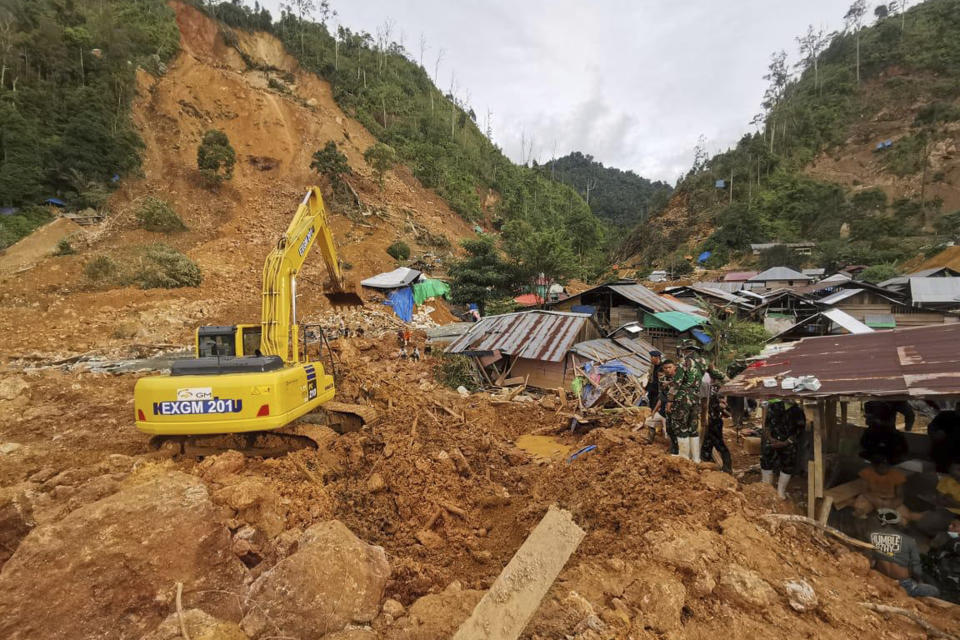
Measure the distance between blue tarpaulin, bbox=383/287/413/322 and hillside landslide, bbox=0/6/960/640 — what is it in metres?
11.7

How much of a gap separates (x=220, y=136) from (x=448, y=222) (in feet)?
57.6

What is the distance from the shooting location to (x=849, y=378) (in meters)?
4.26

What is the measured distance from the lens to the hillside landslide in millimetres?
2742

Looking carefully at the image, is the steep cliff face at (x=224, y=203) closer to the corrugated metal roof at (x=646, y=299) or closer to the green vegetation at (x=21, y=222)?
the green vegetation at (x=21, y=222)

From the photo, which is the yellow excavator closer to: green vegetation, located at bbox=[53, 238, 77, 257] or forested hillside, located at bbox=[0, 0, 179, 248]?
green vegetation, located at bbox=[53, 238, 77, 257]

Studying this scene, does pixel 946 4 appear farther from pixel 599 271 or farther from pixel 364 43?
pixel 364 43

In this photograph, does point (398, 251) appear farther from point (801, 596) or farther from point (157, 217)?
point (801, 596)

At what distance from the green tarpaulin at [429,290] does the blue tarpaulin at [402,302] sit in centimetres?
55

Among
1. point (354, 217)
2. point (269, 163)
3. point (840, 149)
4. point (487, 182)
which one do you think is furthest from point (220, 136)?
point (840, 149)

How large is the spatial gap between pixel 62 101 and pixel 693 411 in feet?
107

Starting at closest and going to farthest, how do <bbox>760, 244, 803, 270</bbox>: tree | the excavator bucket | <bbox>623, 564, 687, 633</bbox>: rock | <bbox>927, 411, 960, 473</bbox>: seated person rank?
<bbox>623, 564, 687, 633</bbox>: rock < <bbox>927, 411, 960, 473</bbox>: seated person < the excavator bucket < <bbox>760, 244, 803, 270</bbox>: tree

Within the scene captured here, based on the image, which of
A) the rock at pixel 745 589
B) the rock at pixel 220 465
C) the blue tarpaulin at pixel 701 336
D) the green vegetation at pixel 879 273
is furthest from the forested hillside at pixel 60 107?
the green vegetation at pixel 879 273

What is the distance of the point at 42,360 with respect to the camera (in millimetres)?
10859

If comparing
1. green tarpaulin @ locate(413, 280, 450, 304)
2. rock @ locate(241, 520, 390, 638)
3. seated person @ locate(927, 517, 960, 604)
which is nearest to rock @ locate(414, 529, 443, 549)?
rock @ locate(241, 520, 390, 638)
